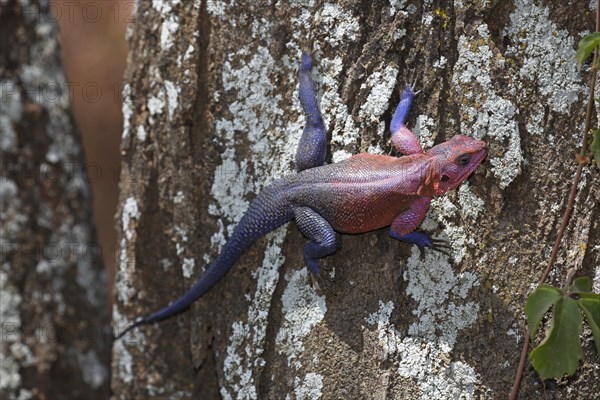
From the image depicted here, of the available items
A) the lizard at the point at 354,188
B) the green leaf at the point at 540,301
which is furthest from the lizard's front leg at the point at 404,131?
the green leaf at the point at 540,301

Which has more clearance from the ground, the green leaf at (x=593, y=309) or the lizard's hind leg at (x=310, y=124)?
the lizard's hind leg at (x=310, y=124)

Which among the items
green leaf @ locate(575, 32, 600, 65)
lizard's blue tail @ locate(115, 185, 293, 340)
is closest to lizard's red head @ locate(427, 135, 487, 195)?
green leaf @ locate(575, 32, 600, 65)

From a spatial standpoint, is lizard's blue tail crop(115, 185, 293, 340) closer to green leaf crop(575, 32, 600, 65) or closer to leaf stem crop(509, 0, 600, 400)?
leaf stem crop(509, 0, 600, 400)

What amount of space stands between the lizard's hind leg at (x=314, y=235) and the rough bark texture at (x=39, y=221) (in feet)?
6.24

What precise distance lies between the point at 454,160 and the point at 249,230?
2.59ft

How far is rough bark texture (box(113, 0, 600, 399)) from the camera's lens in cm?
245

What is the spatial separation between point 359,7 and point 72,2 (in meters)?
4.10

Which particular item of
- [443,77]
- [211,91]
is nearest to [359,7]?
[443,77]

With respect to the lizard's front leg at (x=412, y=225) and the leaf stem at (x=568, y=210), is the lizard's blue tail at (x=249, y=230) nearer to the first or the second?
the lizard's front leg at (x=412, y=225)

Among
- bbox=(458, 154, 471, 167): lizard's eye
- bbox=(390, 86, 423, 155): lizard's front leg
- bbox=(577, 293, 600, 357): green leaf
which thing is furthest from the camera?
bbox=(390, 86, 423, 155): lizard's front leg

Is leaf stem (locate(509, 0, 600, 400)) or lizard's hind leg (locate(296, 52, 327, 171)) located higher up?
lizard's hind leg (locate(296, 52, 327, 171))

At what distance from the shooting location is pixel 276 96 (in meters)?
2.71

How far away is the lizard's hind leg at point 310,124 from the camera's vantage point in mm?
2576

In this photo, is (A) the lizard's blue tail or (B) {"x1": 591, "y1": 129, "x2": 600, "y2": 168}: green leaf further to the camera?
(A) the lizard's blue tail
